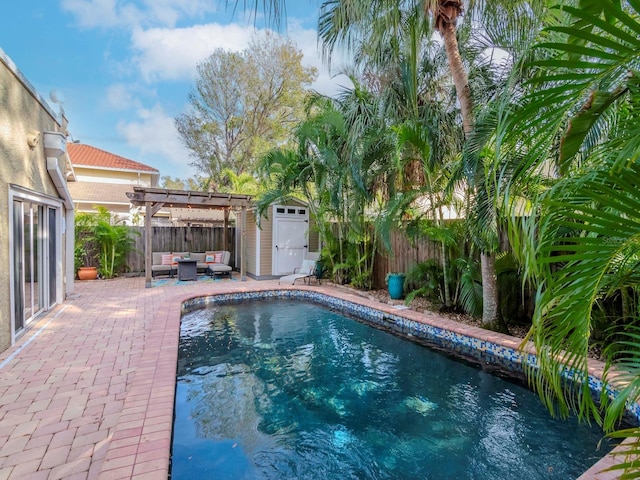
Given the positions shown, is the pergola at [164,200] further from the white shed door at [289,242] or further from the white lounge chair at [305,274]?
the white lounge chair at [305,274]

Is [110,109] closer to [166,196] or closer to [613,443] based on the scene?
[166,196]

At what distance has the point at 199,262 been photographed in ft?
41.6

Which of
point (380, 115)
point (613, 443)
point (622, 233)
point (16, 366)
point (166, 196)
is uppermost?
point (380, 115)

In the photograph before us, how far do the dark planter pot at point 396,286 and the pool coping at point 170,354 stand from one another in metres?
0.62

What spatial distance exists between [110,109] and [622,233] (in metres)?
→ 26.7

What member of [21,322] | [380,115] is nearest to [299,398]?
[21,322]

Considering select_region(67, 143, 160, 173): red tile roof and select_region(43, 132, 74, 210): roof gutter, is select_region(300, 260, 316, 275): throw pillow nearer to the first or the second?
select_region(43, 132, 74, 210): roof gutter

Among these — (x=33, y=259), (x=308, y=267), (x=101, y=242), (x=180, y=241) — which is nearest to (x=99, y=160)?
(x=180, y=241)

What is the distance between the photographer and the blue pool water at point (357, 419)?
2.82 m

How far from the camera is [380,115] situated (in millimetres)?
7227

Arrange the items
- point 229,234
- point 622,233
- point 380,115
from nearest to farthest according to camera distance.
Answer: point 622,233 < point 380,115 < point 229,234

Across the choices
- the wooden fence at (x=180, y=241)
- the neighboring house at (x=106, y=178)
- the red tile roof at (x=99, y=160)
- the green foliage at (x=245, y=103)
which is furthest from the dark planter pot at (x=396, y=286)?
the red tile roof at (x=99, y=160)

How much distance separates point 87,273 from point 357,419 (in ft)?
34.6

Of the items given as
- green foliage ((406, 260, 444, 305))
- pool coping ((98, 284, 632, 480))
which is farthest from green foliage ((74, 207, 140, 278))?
green foliage ((406, 260, 444, 305))
